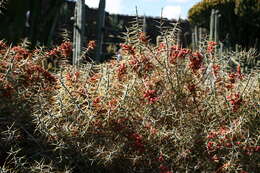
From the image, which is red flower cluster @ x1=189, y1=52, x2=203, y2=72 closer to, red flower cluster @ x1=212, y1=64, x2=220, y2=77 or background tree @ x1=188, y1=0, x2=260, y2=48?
red flower cluster @ x1=212, y1=64, x2=220, y2=77

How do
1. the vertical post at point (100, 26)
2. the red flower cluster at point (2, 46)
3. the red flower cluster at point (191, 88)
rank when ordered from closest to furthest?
the red flower cluster at point (191, 88), the red flower cluster at point (2, 46), the vertical post at point (100, 26)

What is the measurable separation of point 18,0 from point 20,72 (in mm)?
3948

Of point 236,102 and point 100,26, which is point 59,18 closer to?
point 100,26

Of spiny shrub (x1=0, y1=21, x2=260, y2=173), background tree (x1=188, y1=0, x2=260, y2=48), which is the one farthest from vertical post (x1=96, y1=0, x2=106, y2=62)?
background tree (x1=188, y1=0, x2=260, y2=48)

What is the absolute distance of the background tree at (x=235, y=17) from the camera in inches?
433

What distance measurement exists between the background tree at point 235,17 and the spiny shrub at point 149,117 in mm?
8722

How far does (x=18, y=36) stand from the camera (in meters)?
6.09

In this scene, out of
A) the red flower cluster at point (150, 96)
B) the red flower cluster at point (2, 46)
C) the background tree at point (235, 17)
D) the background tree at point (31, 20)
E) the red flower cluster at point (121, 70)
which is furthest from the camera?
the background tree at point (235, 17)

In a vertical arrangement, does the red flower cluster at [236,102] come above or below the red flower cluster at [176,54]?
below

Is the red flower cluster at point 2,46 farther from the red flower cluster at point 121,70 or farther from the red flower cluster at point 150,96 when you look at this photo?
the red flower cluster at point 150,96

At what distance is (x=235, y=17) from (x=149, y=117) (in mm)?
10261

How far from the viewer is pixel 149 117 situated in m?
2.46

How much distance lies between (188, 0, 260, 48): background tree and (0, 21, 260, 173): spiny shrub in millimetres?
8722

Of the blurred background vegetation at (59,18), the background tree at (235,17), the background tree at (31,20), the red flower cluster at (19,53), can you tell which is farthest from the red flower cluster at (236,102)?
the background tree at (235,17)
